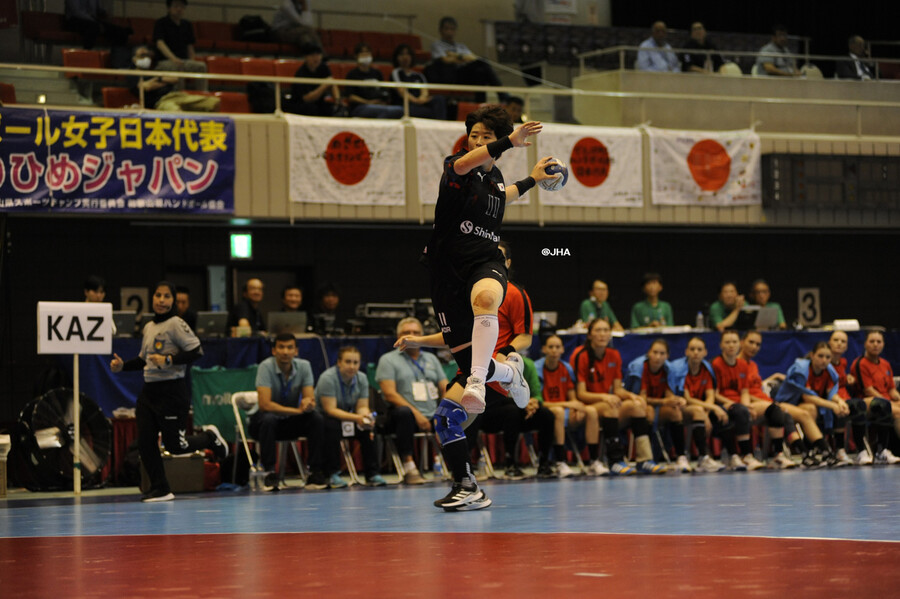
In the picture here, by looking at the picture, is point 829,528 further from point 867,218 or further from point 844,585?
point 867,218

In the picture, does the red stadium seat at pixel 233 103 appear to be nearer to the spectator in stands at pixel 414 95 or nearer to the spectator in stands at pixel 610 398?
the spectator in stands at pixel 414 95

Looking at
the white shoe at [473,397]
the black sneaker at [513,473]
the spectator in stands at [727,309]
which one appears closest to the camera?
the white shoe at [473,397]

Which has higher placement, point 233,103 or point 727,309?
point 233,103

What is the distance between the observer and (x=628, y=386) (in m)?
12.4

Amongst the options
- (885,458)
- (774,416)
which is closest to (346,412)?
(774,416)

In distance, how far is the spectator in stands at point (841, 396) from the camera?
1257cm

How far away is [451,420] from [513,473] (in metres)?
4.49

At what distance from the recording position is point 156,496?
9617 millimetres

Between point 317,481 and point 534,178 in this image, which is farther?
point 317,481

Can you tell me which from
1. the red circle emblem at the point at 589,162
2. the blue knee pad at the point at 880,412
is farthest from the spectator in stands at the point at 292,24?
the blue knee pad at the point at 880,412

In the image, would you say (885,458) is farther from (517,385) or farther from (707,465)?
(517,385)

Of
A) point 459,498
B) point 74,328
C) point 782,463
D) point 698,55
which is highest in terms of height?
point 698,55

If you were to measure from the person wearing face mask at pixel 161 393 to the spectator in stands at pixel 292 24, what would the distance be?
371 inches

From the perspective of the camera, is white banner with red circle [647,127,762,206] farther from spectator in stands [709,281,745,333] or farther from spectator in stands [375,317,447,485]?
spectator in stands [375,317,447,485]
